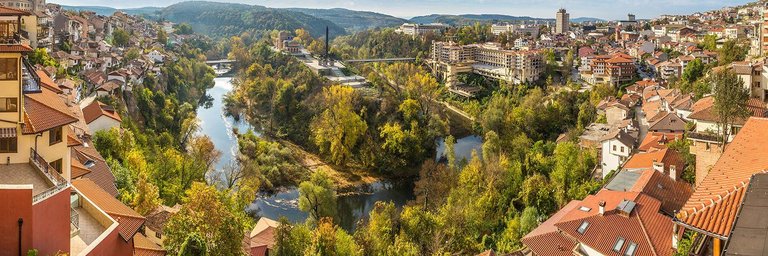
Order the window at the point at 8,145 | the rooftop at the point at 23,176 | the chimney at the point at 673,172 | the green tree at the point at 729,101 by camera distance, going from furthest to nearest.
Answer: the chimney at the point at 673,172 < the green tree at the point at 729,101 < the window at the point at 8,145 < the rooftop at the point at 23,176

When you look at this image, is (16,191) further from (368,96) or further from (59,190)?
(368,96)

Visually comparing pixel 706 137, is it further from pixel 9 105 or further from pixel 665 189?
pixel 9 105

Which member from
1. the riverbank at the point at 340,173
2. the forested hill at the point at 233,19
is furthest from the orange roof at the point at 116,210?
the forested hill at the point at 233,19

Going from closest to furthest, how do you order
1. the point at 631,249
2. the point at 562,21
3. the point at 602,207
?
the point at 631,249 → the point at 602,207 → the point at 562,21

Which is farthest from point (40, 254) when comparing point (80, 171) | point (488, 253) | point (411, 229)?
point (411, 229)

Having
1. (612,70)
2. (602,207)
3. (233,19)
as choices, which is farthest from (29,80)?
(233,19)

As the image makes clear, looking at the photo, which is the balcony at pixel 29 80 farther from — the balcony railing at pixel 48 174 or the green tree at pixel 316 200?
the green tree at pixel 316 200

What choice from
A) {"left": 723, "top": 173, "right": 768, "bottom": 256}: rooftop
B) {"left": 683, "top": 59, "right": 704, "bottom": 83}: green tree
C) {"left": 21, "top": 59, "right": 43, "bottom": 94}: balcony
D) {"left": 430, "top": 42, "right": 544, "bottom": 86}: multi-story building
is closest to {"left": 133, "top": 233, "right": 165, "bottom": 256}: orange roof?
{"left": 21, "top": 59, "right": 43, "bottom": 94}: balcony
